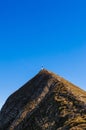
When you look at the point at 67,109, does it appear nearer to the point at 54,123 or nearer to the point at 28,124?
the point at 54,123

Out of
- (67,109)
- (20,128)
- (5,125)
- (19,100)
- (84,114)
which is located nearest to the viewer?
(84,114)

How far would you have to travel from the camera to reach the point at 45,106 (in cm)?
10031

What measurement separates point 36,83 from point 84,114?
37716 millimetres

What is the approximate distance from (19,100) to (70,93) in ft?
81.0

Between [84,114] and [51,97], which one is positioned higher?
[51,97]

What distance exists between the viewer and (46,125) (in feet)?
297

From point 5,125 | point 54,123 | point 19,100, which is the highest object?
point 19,100

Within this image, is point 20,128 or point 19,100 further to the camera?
point 19,100

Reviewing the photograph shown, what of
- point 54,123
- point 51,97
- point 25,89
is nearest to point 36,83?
point 25,89

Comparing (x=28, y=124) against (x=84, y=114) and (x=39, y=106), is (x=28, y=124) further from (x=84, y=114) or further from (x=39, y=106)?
(x=84, y=114)

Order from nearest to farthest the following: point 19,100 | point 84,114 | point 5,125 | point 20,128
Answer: point 84,114 → point 20,128 → point 5,125 → point 19,100

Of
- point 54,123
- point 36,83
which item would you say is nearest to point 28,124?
point 54,123

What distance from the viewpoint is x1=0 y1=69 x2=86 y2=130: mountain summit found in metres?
87.9

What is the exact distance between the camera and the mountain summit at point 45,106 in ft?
289
